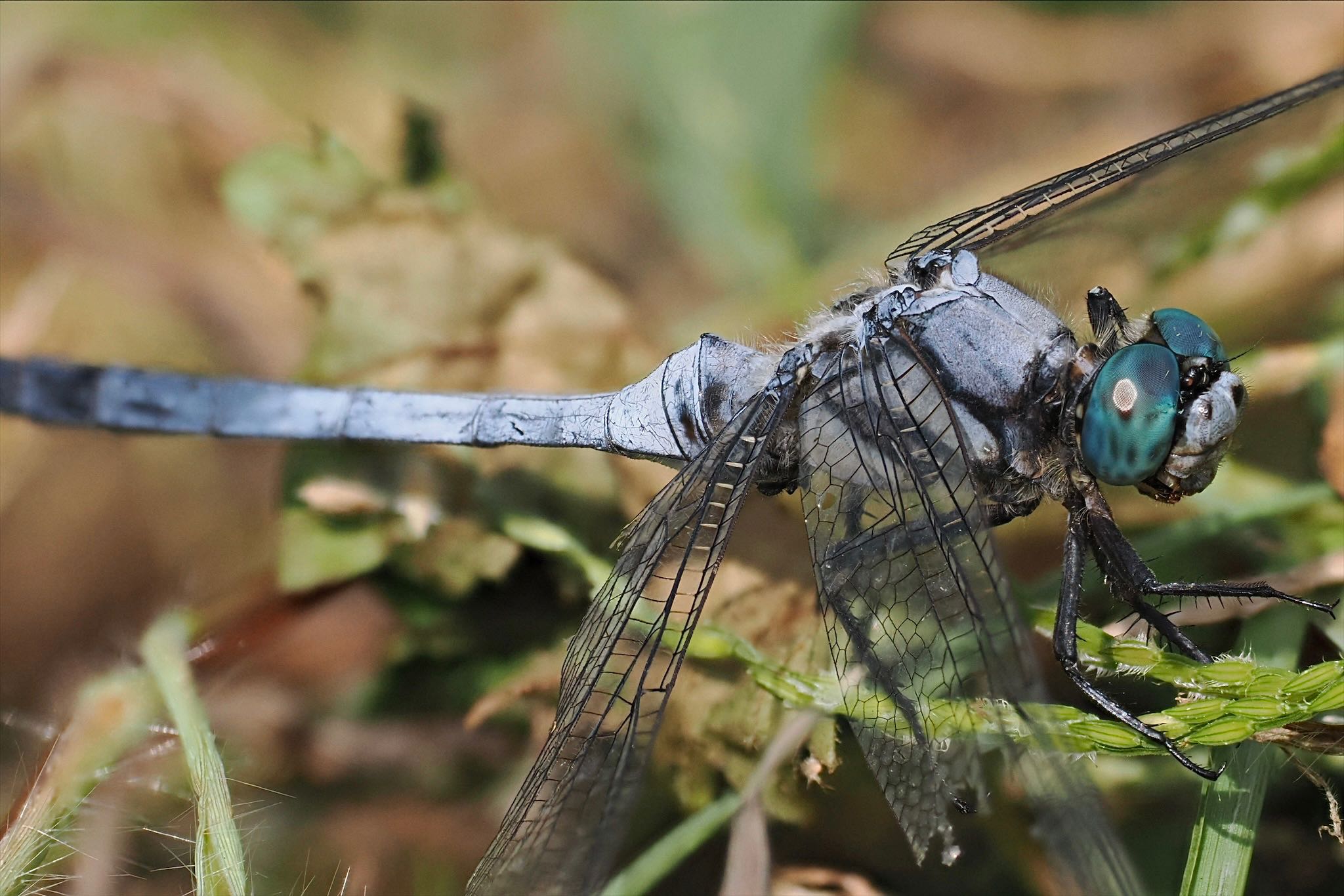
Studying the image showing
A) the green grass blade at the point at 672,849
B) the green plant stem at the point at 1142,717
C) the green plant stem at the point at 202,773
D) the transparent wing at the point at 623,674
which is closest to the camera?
the green plant stem at the point at 1142,717

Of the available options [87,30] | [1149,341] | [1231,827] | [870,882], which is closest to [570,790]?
[870,882]

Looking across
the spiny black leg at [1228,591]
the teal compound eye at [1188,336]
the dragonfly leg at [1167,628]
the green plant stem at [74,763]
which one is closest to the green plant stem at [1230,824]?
the dragonfly leg at [1167,628]

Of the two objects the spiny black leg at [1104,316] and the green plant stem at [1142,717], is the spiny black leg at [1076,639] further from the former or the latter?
the spiny black leg at [1104,316]

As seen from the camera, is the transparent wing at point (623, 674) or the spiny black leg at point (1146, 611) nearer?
the transparent wing at point (623, 674)

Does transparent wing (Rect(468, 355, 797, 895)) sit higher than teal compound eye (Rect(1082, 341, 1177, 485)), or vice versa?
teal compound eye (Rect(1082, 341, 1177, 485))

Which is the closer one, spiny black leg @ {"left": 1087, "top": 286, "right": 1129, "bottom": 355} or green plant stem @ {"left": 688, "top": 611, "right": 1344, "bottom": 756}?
green plant stem @ {"left": 688, "top": 611, "right": 1344, "bottom": 756}

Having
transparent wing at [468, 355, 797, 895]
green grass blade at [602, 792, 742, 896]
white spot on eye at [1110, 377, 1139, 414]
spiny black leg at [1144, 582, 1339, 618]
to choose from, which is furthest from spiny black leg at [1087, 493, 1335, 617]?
green grass blade at [602, 792, 742, 896]

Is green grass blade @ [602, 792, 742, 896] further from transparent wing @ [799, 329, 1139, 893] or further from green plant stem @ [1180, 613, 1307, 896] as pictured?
green plant stem @ [1180, 613, 1307, 896]

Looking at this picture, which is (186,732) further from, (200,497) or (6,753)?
(200,497)

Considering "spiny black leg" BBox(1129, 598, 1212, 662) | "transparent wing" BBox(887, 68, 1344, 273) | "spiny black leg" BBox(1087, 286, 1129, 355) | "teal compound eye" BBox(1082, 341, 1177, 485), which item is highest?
"transparent wing" BBox(887, 68, 1344, 273)
